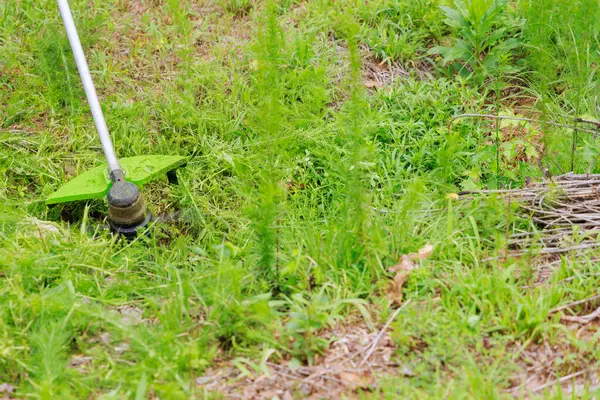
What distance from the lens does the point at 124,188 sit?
3.47m

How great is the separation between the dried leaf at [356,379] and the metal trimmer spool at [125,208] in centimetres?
143

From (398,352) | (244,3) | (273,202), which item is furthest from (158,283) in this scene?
(244,3)

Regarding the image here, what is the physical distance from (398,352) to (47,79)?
111 inches

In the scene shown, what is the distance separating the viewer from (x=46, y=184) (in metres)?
3.92

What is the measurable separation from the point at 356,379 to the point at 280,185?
1.32 m

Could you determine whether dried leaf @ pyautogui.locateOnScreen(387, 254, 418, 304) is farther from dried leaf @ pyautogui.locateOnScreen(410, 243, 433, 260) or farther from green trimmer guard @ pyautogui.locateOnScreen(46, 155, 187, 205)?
green trimmer guard @ pyautogui.locateOnScreen(46, 155, 187, 205)

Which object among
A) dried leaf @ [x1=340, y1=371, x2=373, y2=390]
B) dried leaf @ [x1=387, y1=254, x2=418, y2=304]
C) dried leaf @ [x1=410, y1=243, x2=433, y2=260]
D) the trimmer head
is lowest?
dried leaf @ [x1=340, y1=371, x2=373, y2=390]

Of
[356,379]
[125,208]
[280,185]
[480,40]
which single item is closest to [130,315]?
[125,208]

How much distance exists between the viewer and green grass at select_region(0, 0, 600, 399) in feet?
8.55

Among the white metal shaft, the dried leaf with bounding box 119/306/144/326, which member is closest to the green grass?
the dried leaf with bounding box 119/306/144/326

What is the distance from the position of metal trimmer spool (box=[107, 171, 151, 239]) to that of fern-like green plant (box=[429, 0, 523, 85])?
1973 mm

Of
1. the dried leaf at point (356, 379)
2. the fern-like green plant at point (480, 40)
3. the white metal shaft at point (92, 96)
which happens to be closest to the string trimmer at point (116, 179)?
the white metal shaft at point (92, 96)

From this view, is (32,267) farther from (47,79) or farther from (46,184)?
(47,79)

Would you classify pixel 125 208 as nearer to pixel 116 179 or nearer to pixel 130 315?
pixel 116 179
